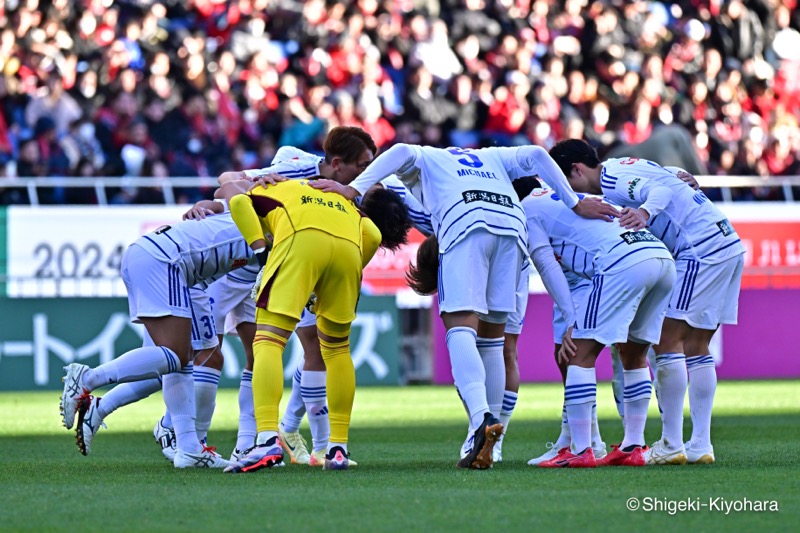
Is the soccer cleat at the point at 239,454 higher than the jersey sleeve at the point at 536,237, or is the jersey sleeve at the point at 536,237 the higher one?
the jersey sleeve at the point at 536,237

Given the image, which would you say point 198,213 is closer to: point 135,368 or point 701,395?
point 135,368

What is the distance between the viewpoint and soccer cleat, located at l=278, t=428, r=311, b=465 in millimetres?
8438

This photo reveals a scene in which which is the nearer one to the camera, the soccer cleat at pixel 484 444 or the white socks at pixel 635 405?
the soccer cleat at pixel 484 444

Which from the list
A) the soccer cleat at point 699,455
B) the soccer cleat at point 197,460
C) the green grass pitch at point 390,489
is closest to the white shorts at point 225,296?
the green grass pitch at point 390,489

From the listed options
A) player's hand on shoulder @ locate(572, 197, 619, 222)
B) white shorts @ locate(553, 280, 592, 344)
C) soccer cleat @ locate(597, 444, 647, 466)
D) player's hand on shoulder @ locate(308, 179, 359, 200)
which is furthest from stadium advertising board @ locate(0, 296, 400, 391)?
player's hand on shoulder @ locate(308, 179, 359, 200)

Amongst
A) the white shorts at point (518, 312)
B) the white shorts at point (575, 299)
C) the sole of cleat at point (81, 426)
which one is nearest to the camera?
the sole of cleat at point (81, 426)

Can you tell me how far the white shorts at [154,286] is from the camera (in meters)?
7.61

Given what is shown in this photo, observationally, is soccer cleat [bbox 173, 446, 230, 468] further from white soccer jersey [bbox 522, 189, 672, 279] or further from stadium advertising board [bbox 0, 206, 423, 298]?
stadium advertising board [bbox 0, 206, 423, 298]

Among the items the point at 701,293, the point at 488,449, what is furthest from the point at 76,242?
the point at 488,449

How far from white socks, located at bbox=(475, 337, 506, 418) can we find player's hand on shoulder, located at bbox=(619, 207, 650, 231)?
3.37ft

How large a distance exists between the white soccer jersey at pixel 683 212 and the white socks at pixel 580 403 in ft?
3.86

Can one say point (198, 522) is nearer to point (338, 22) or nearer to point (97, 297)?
point (97, 297)

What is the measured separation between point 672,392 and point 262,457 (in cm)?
249

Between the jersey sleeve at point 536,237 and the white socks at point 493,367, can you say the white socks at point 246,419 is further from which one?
the jersey sleeve at point 536,237
